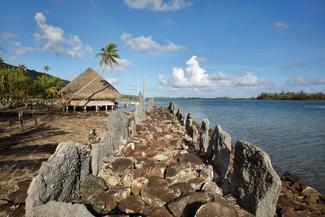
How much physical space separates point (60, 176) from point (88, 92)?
33.6m

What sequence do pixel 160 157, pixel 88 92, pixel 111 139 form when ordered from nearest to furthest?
pixel 160 157 → pixel 111 139 → pixel 88 92

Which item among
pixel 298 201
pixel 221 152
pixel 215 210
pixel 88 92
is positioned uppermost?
pixel 88 92

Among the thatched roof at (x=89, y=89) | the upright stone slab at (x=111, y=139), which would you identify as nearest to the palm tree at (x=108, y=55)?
the thatched roof at (x=89, y=89)

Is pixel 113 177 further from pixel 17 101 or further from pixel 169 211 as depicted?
pixel 17 101

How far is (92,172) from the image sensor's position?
27.1 feet

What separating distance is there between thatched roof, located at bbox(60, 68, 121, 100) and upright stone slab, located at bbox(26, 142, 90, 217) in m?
31.8

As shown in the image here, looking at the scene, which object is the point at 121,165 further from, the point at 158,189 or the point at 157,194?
the point at 157,194

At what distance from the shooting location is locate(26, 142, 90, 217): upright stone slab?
5.65 metres

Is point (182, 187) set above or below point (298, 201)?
above

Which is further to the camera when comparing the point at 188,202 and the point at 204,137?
the point at 204,137

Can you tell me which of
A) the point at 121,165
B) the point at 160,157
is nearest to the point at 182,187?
the point at 121,165

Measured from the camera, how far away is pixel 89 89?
39406 millimetres

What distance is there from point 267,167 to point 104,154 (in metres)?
5.57

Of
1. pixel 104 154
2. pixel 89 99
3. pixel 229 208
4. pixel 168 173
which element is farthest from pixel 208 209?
pixel 89 99
